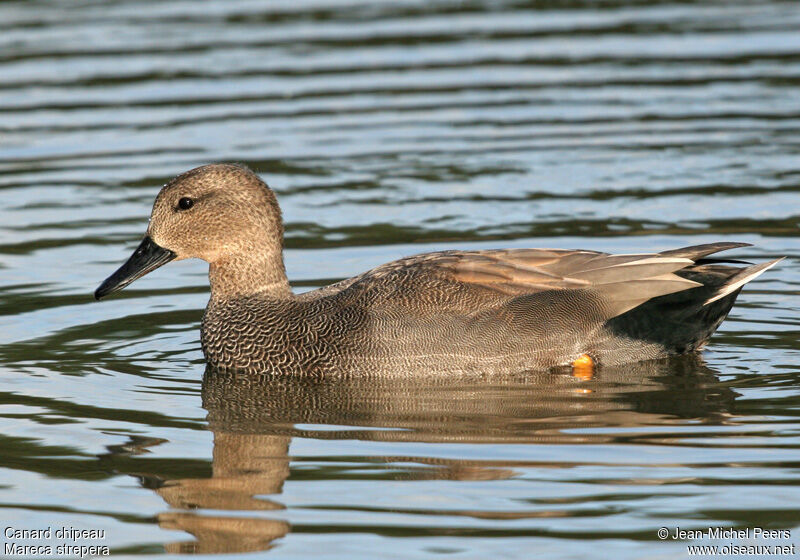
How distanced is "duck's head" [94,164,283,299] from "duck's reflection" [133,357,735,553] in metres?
0.84

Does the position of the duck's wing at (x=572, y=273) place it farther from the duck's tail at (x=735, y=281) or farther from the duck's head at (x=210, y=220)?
the duck's head at (x=210, y=220)

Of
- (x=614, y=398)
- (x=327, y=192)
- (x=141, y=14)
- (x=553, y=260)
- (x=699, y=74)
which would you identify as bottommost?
(x=614, y=398)

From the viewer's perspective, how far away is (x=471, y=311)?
30.2ft

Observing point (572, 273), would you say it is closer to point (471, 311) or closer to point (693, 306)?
point (471, 311)

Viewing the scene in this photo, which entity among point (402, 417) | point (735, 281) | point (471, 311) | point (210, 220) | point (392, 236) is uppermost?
point (392, 236)

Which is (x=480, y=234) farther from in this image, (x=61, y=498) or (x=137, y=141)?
(x=61, y=498)

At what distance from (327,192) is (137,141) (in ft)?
8.96

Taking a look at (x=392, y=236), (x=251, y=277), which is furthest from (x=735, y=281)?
(x=392, y=236)

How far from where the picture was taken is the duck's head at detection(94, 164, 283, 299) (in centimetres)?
984

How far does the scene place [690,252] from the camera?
906 centimetres

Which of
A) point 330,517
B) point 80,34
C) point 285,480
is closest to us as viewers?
point 330,517

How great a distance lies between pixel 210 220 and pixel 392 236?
113 inches

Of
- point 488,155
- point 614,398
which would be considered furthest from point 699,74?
point 614,398

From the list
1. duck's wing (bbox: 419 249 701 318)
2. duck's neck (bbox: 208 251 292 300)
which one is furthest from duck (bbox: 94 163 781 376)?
duck's neck (bbox: 208 251 292 300)
